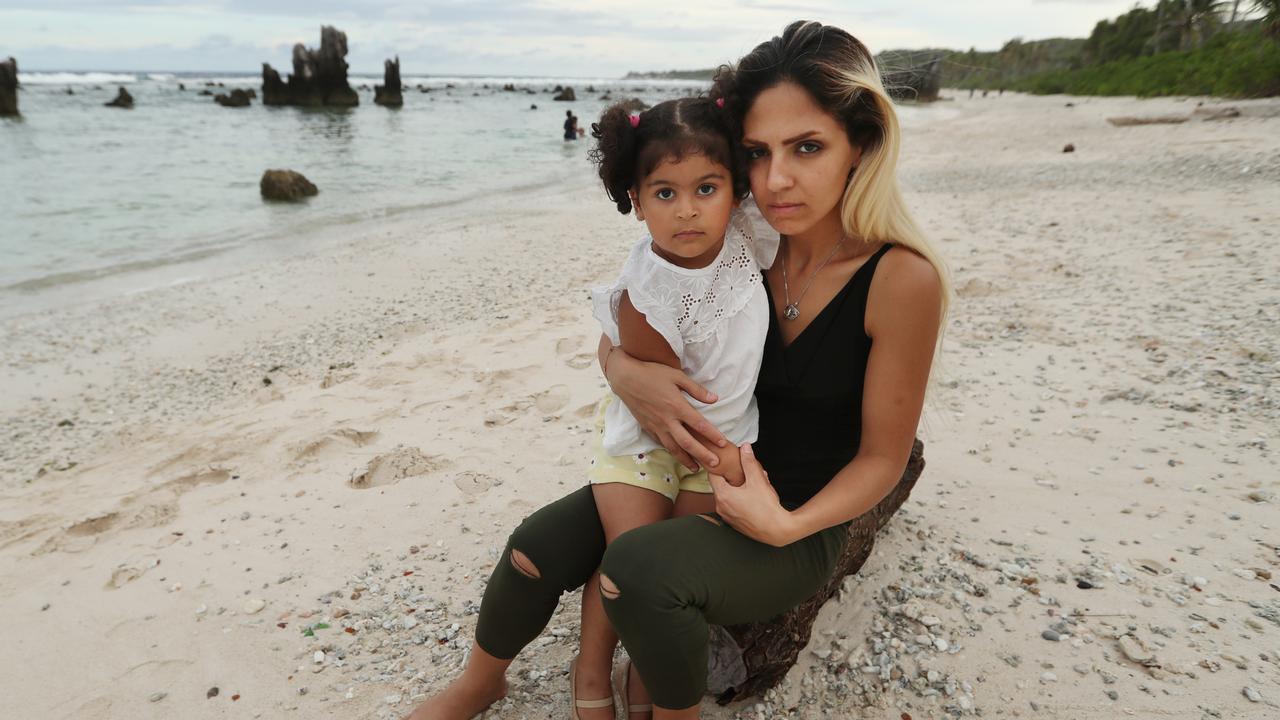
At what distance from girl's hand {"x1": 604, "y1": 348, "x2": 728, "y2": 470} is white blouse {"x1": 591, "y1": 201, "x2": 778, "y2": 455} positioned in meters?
0.08

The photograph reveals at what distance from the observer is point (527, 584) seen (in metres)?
2.11

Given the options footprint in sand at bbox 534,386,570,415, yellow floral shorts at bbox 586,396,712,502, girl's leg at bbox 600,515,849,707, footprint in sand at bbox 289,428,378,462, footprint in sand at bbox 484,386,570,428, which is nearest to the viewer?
girl's leg at bbox 600,515,849,707

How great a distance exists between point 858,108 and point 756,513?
118 cm

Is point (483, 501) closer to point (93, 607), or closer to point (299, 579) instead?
point (299, 579)

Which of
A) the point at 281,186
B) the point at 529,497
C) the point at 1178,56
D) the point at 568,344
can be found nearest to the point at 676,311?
the point at 529,497

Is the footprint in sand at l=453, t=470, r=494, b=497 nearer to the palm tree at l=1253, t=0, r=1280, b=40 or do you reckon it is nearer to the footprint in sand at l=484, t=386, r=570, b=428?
the footprint in sand at l=484, t=386, r=570, b=428

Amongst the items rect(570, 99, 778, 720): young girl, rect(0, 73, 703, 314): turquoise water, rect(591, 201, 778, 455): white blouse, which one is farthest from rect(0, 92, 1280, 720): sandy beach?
rect(0, 73, 703, 314): turquoise water

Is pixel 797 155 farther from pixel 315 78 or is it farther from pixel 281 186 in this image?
pixel 315 78

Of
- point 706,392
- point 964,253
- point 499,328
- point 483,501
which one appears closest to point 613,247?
point 499,328

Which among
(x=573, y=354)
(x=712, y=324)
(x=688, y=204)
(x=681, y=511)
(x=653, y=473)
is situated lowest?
(x=573, y=354)

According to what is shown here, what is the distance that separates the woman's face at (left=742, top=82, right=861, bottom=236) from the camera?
6.61 ft

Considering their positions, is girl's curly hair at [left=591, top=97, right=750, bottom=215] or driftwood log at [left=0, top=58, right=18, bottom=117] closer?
girl's curly hair at [left=591, top=97, right=750, bottom=215]

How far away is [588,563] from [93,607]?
7.72 ft

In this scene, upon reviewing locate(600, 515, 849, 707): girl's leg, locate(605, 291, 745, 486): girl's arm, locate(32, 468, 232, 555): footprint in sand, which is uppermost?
locate(605, 291, 745, 486): girl's arm
